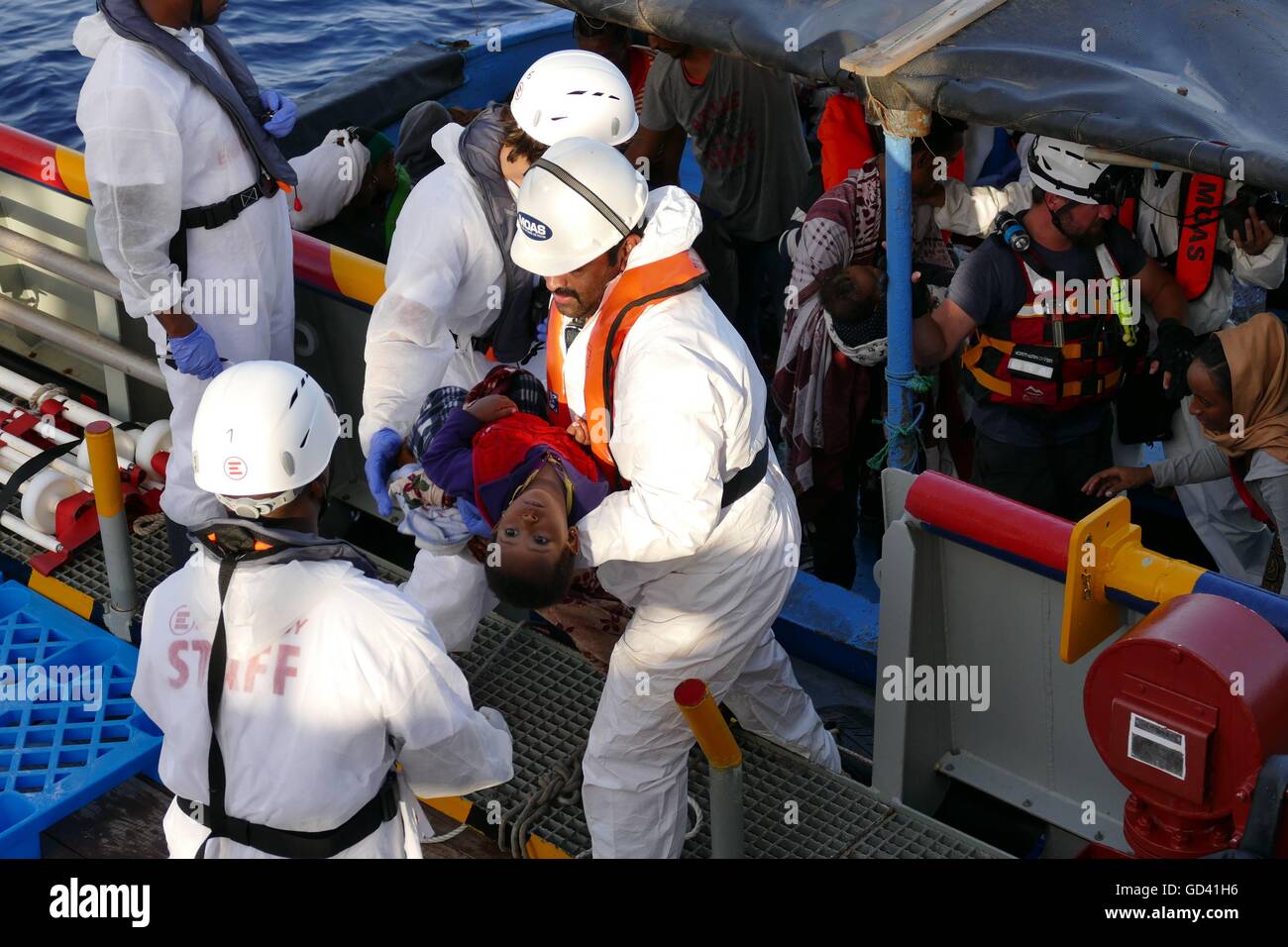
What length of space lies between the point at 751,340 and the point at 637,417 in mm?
3342

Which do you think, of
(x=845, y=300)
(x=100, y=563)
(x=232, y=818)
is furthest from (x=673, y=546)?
(x=100, y=563)

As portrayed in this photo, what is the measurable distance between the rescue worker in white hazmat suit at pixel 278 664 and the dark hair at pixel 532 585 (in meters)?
0.36

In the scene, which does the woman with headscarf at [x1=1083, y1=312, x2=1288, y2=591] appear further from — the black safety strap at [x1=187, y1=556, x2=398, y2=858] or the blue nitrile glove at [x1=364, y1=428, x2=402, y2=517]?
the black safety strap at [x1=187, y1=556, x2=398, y2=858]

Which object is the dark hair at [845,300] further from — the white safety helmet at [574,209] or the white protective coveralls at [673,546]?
the white safety helmet at [574,209]

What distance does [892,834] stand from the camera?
392 centimetres

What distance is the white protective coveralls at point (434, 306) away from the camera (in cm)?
429

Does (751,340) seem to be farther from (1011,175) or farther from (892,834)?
(892,834)

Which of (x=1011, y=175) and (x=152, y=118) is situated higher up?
(x=152, y=118)

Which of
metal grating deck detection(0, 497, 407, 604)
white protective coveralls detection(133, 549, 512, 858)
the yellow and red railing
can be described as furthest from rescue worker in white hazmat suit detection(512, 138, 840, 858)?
metal grating deck detection(0, 497, 407, 604)

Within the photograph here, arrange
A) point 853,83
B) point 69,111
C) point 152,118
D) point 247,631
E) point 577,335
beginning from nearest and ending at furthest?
point 247,631 → point 577,335 → point 853,83 → point 152,118 → point 69,111

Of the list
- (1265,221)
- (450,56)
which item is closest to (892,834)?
(1265,221)

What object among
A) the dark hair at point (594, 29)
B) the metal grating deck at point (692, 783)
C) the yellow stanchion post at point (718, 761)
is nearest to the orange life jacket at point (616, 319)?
the yellow stanchion post at point (718, 761)

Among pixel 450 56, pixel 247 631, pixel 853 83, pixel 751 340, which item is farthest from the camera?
pixel 450 56

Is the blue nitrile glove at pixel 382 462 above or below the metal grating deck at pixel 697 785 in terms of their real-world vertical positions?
above
